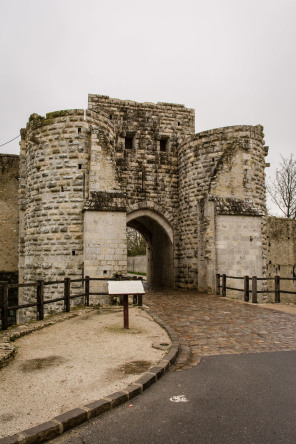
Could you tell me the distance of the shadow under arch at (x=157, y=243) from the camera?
Result: 1494cm

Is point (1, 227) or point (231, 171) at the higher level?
point (231, 171)

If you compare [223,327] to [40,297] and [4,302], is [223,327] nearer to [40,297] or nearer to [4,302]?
[40,297]

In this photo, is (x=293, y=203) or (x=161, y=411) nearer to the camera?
(x=161, y=411)

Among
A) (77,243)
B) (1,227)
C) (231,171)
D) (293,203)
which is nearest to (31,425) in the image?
(77,243)

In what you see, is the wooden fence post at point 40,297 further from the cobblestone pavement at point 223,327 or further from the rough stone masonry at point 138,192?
the rough stone masonry at point 138,192

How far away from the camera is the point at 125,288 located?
623 centimetres

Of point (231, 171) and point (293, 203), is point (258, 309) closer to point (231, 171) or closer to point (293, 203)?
point (231, 171)

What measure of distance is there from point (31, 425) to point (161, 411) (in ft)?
3.79

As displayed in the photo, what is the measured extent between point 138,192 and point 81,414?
469 inches

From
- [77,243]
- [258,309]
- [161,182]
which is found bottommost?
[258,309]

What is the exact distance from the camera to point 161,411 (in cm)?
322

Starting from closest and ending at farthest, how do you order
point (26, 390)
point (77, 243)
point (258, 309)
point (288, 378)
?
point (26, 390), point (288, 378), point (258, 309), point (77, 243)

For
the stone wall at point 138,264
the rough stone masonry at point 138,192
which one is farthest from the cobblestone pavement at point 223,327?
the stone wall at point 138,264

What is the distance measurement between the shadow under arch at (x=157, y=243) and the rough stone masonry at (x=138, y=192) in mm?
57
